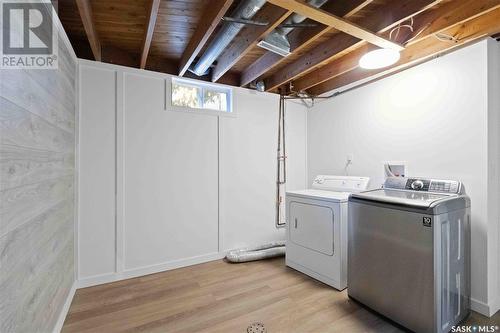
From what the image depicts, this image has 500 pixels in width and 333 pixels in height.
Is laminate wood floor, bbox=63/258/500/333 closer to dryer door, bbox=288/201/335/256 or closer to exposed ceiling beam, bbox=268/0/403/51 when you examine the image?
dryer door, bbox=288/201/335/256

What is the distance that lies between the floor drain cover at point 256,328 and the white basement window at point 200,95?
238 cm

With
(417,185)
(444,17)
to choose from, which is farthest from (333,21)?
(417,185)

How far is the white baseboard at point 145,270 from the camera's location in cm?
244

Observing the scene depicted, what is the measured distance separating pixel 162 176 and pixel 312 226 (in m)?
1.77

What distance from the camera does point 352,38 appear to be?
2.17 metres

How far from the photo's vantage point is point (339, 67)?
279cm

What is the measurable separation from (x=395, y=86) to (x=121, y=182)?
309cm

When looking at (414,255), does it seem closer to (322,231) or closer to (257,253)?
(322,231)

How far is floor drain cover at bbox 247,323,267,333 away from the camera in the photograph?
1786 mm

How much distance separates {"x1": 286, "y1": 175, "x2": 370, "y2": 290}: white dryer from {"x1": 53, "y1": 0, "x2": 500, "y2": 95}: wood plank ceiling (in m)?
1.39

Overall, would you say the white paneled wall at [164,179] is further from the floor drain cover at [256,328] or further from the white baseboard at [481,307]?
the white baseboard at [481,307]

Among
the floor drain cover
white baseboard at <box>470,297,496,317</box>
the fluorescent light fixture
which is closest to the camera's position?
the floor drain cover

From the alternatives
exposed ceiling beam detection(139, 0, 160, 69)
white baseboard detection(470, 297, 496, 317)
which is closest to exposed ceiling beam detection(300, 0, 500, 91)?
exposed ceiling beam detection(139, 0, 160, 69)

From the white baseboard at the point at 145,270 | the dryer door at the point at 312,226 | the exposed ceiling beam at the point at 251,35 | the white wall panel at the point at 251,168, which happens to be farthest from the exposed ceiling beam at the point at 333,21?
the white baseboard at the point at 145,270
